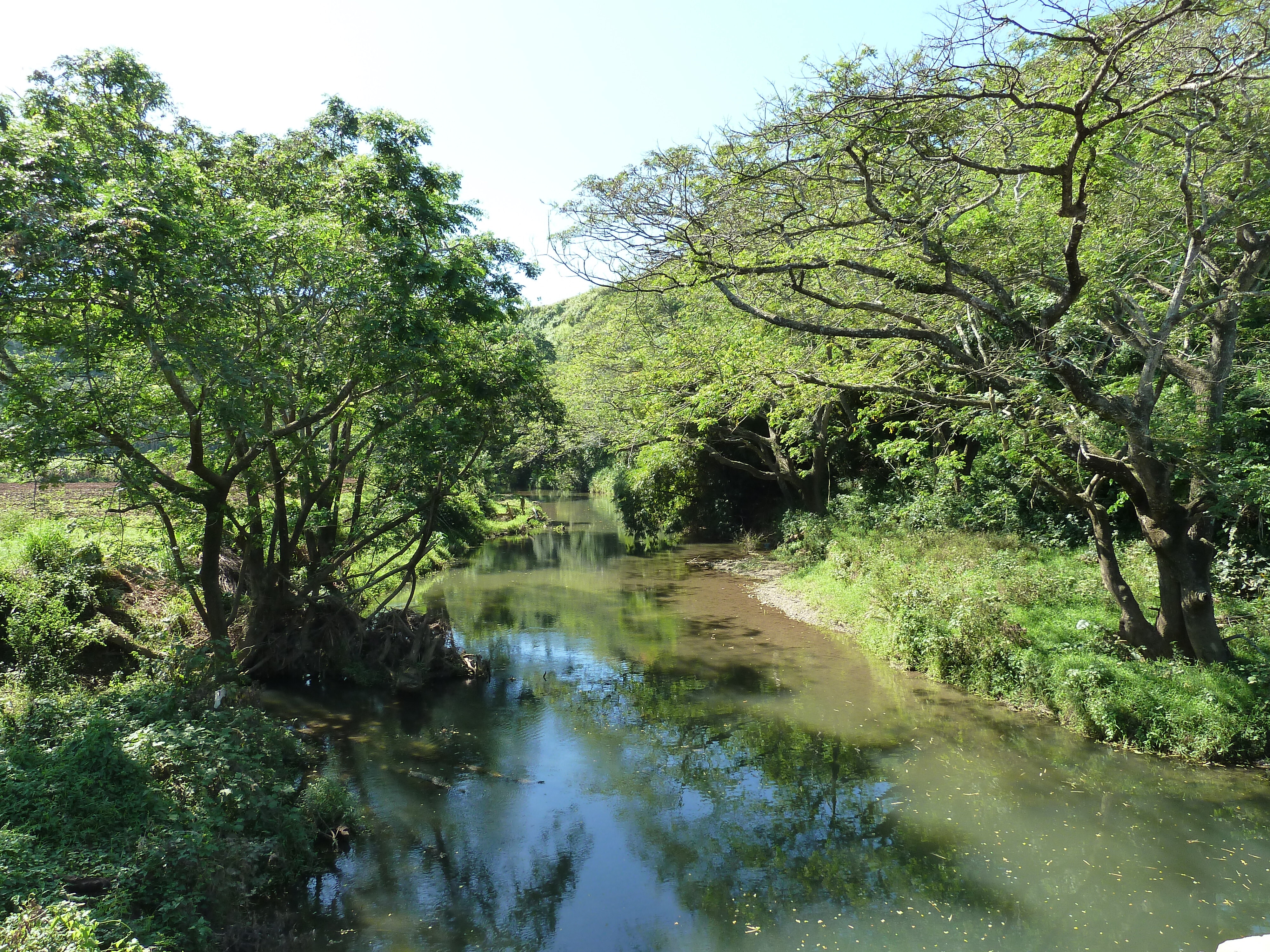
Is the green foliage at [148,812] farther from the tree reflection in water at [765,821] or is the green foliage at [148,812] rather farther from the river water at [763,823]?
the tree reflection in water at [765,821]

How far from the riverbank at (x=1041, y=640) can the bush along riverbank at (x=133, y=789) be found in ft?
30.7

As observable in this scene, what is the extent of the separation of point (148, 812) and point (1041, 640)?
1134 centimetres

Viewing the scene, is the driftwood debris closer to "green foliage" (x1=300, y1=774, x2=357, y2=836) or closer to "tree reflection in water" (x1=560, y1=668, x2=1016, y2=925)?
"tree reflection in water" (x1=560, y1=668, x2=1016, y2=925)

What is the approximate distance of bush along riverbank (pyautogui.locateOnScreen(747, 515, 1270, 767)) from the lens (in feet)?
29.7

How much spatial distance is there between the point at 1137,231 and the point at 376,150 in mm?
11280

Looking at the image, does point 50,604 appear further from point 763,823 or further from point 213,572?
point 763,823

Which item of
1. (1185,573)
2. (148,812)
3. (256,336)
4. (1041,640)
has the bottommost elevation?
(1041,640)

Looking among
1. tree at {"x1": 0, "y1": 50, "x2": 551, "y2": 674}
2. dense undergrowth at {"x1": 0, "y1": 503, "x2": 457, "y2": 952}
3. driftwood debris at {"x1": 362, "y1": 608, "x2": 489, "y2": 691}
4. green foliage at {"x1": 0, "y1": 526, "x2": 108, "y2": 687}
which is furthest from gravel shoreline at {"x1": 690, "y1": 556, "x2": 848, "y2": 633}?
green foliage at {"x1": 0, "y1": 526, "x2": 108, "y2": 687}

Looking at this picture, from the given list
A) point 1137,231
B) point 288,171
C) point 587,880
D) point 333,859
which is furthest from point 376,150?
point 1137,231

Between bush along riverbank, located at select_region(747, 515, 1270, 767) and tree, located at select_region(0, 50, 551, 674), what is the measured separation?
8.04m

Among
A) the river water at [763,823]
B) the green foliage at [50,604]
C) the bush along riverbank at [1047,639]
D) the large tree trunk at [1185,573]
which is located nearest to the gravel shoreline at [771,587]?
the bush along riverbank at [1047,639]

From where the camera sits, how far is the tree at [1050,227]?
7.37 metres

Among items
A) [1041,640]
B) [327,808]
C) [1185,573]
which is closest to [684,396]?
[1041,640]

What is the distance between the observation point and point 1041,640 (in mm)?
11266
